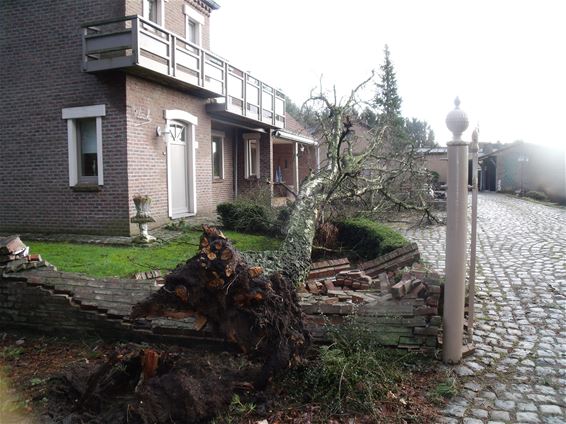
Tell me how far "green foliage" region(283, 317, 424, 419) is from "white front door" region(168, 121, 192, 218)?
32.4 ft

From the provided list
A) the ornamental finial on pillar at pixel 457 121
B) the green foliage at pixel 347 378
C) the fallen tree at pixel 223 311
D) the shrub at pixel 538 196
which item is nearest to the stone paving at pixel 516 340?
the green foliage at pixel 347 378

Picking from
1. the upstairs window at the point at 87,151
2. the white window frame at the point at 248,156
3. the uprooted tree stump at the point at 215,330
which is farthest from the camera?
the white window frame at the point at 248,156

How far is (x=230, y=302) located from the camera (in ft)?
11.2

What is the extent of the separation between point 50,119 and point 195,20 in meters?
6.41

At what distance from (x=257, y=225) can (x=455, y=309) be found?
827cm

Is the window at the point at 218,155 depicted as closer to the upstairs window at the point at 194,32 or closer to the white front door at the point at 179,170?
the upstairs window at the point at 194,32

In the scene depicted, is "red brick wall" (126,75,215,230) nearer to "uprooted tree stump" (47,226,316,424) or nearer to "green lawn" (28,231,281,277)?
"green lawn" (28,231,281,277)

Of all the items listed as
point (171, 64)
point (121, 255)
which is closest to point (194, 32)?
point (171, 64)

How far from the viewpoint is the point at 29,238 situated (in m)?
11.2

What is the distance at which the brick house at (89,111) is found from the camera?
11047 millimetres

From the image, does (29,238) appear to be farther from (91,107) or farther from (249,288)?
(249,288)

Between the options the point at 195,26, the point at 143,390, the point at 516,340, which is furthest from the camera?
the point at 195,26

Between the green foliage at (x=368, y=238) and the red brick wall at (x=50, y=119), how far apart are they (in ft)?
16.9

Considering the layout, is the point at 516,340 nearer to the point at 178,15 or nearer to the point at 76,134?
the point at 76,134
